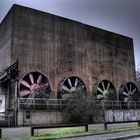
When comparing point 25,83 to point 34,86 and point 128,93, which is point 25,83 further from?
point 128,93

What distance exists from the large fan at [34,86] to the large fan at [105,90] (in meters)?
7.69

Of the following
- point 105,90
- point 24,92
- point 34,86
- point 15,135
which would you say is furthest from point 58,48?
point 15,135

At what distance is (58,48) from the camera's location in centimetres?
3344

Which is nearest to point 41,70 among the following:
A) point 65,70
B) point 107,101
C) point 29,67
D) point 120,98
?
point 29,67

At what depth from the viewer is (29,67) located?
30.0 metres

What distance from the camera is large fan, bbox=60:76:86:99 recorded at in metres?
31.3

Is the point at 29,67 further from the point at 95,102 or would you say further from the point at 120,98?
the point at 120,98

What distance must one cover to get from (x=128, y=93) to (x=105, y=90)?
4545 mm

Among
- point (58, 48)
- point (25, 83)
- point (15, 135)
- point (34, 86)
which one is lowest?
point (15, 135)

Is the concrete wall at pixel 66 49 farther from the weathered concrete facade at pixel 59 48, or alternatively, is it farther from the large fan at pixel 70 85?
the large fan at pixel 70 85

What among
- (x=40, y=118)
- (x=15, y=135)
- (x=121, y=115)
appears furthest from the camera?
(x=121, y=115)

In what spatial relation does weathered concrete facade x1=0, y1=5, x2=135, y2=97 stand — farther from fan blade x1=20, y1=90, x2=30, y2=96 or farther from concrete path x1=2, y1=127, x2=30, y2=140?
concrete path x1=2, y1=127, x2=30, y2=140

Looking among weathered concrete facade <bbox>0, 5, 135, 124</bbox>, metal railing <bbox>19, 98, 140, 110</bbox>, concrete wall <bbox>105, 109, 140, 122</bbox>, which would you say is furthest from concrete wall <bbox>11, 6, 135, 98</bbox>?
concrete wall <bbox>105, 109, 140, 122</bbox>

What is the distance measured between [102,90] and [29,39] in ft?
40.7
